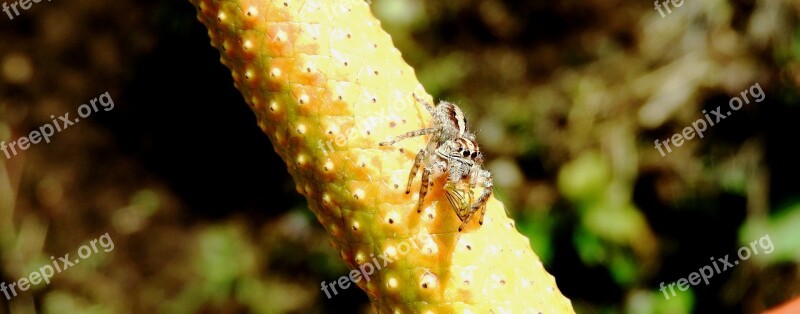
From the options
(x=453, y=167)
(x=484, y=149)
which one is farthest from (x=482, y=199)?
(x=484, y=149)

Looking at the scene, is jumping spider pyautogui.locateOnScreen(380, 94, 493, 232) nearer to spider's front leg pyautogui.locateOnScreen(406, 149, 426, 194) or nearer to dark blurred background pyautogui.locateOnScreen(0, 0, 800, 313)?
spider's front leg pyautogui.locateOnScreen(406, 149, 426, 194)

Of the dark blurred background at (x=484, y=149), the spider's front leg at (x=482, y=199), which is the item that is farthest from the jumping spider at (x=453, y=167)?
the dark blurred background at (x=484, y=149)

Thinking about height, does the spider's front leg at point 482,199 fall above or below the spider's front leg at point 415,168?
below

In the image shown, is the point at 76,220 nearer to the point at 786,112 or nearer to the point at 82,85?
the point at 82,85

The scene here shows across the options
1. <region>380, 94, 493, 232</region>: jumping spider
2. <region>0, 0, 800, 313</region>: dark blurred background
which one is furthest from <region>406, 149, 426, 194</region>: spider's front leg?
<region>0, 0, 800, 313</region>: dark blurred background

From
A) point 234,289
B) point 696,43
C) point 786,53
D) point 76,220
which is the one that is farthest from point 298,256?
point 786,53

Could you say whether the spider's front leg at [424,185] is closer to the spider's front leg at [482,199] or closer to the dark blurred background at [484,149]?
the spider's front leg at [482,199]

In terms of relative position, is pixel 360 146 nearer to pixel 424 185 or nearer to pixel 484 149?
pixel 424 185
